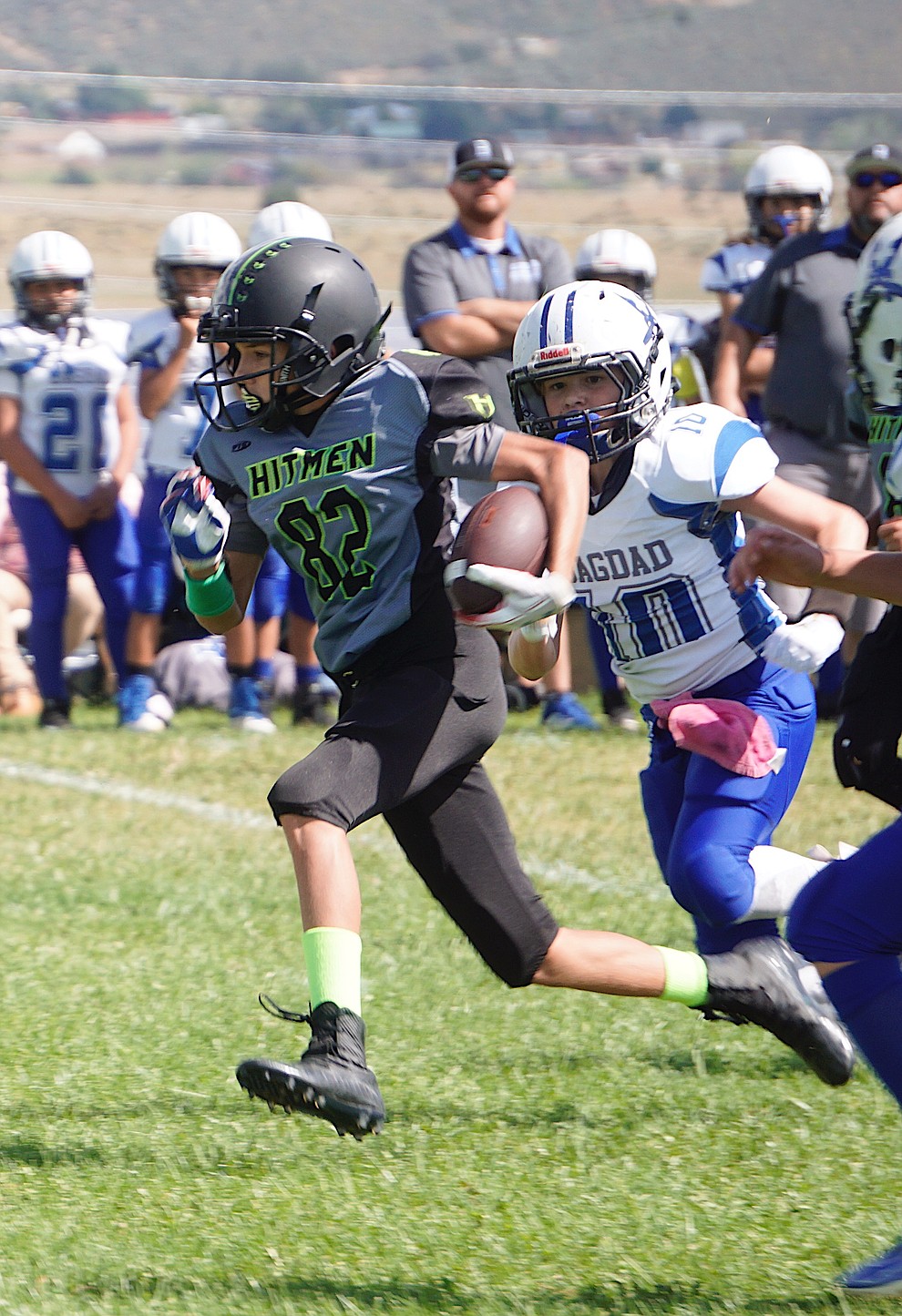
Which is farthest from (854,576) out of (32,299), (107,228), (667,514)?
(107,228)

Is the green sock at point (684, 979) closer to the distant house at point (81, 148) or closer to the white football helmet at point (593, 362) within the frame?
the white football helmet at point (593, 362)

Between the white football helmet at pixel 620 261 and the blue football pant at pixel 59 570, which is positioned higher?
the white football helmet at pixel 620 261

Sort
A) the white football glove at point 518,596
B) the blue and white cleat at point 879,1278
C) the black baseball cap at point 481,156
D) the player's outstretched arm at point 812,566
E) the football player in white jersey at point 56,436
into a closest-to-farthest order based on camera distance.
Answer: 1. the blue and white cleat at point 879,1278
2. the player's outstretched arm at point 812,566
3. the white football glove at point 518,596
4. the black baseball cap at point 481,156
5. the football player in white jersey at point 56,436

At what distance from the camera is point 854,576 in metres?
2.80

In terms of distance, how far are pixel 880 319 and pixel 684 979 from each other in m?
1.52

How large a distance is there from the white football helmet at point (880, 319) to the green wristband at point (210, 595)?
153 centimetres

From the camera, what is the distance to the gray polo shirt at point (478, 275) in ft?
23.4

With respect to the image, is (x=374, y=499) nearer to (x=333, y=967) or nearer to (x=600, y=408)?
(x=600, y=408)

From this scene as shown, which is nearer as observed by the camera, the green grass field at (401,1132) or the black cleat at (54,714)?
the green grass field at (401,1132)

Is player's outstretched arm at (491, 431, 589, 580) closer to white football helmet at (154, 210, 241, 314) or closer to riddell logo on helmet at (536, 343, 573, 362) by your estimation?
riddell logo on helmet at (536, 343, 573, 362)

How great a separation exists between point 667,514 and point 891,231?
89 cm

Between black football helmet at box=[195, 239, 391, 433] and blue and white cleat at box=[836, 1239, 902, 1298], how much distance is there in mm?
1862

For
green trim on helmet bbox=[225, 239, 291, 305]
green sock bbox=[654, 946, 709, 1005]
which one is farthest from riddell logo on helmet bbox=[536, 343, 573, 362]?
green sock bbox=[654, 946, 709, 1005]

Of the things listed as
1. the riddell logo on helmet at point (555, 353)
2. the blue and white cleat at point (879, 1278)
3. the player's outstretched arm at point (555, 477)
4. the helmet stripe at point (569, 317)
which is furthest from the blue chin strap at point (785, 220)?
the blue and white cleat at point (879, 1278)
